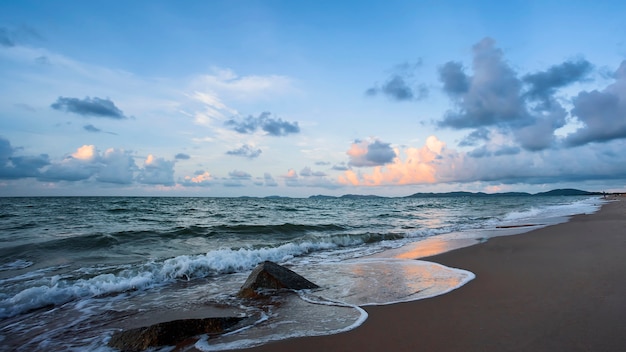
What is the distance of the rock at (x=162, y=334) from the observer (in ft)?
13.5

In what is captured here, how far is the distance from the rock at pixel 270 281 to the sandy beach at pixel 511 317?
1946mm

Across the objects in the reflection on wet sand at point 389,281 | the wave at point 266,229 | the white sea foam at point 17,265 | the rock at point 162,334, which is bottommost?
the wave at point 266,229

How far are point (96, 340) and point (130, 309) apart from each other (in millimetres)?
1480

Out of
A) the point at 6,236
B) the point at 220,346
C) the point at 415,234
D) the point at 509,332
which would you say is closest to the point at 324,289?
the point at 220,346

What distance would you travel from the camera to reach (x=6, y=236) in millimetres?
15125

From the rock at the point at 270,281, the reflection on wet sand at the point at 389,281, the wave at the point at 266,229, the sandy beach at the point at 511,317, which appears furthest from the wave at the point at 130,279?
the wave at the point at 266,229

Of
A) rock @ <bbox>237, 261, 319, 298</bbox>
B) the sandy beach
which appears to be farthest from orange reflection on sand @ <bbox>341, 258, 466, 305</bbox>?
rock @ <bbox>237, 261, 319, 298</bbox>

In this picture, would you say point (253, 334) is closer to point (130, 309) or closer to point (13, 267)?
point (130, 309)

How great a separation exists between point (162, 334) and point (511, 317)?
4.30 metres

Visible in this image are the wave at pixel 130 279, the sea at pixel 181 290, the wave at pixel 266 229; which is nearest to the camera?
the sea at pixel 181 290

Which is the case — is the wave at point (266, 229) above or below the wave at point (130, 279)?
below

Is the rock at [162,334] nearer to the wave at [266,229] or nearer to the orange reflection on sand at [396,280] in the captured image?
the orange reflection on sand at [396,280]

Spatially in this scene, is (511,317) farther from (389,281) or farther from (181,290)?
(181,290)

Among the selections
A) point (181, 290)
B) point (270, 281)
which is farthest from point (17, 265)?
point (270, 281)
